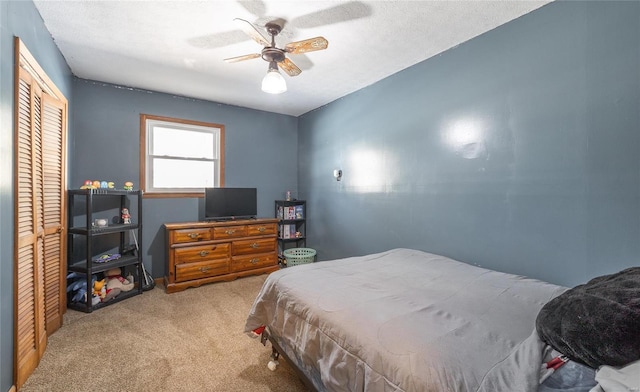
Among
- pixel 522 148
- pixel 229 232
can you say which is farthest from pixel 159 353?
pixel 522 148

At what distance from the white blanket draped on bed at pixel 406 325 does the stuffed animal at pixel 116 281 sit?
2148 mm

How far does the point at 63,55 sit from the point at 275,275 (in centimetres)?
303

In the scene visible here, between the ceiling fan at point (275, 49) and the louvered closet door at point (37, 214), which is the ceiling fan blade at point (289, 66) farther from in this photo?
the louvered closet door at point (37, 214)

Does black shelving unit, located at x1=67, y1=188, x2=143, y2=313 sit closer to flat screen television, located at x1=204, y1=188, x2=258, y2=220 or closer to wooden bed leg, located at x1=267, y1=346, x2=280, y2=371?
flat screen television, located at x1=204, y1=188, x2=258, y2=220

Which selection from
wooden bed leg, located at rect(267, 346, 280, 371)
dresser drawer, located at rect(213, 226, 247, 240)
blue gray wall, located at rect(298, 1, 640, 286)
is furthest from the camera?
dresser drawer, located at rect(213, 226, 247, 240)

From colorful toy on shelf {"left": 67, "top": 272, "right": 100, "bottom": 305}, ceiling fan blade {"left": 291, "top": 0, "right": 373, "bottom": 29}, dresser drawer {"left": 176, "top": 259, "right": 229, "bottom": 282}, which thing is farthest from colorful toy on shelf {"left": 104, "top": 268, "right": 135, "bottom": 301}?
ceiling fan blade {"left": 291, "top": 0, "right": 373, "bottom": 29}

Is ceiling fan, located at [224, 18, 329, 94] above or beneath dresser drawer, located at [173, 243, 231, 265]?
above

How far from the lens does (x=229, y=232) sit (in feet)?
12.0

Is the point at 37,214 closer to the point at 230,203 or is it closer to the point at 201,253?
the point at 201,253

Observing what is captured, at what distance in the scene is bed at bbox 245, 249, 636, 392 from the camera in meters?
0.92

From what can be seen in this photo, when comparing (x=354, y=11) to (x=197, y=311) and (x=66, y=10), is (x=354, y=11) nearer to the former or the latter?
(x=66, y=10)

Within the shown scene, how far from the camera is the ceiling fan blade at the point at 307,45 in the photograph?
75.9 inches

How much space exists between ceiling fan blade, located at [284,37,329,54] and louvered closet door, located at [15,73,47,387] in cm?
172

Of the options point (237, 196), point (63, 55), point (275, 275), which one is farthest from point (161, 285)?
point (63, 55)
